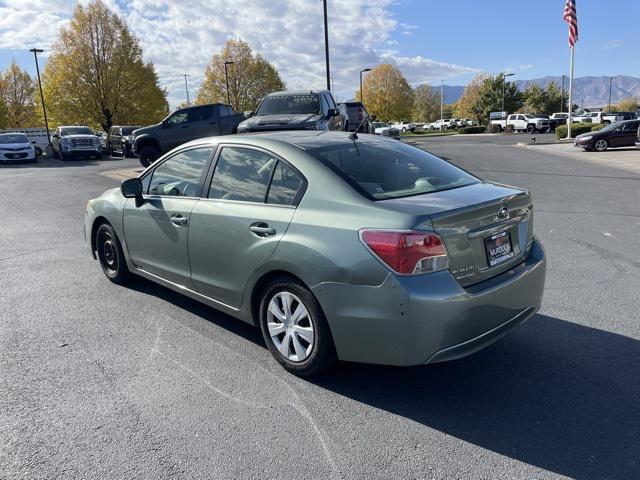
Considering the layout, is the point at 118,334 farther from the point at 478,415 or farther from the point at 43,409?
the point at 478,415

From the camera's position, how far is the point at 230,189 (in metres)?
3.99

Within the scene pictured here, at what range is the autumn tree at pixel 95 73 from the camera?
1702 inches

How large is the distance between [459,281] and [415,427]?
33.7 inches

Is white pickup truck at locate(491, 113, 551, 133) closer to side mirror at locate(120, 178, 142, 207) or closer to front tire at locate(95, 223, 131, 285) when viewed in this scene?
front tire at locate(95, 223, 131, 285)

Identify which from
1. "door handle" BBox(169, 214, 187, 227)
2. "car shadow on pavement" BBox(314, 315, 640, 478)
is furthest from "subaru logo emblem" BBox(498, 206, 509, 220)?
"door handle" BBox(169, 214, 187, 227)

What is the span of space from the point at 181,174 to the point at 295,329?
6.12ft

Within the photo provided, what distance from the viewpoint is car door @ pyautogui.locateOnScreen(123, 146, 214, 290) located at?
4301 millimetres

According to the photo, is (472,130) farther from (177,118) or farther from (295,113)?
(295,113)

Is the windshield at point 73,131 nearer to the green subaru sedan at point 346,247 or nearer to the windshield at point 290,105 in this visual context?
the windshield at point 290,105

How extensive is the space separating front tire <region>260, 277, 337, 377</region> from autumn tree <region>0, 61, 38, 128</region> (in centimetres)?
6979

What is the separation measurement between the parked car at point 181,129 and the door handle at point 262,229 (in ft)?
45.8

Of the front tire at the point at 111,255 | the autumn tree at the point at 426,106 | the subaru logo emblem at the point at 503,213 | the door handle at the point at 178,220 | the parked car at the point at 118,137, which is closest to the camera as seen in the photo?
the subaru logo emblem at the point at 503,213

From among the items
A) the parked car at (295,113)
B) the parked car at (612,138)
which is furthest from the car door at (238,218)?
the parked car at (612,138)

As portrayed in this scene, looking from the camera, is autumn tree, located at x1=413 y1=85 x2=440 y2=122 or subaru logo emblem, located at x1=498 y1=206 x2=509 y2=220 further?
autumn tree, located at x1=413 y1=85 x2=440 y2=122
